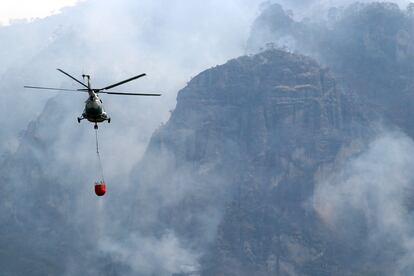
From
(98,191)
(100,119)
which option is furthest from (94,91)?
(98,191)

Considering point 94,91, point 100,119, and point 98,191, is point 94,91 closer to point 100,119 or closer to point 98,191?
point 100,119

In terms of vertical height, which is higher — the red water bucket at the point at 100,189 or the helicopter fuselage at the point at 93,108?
the helicopter fuselage at the point at 93,108

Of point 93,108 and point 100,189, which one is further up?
point 93,108

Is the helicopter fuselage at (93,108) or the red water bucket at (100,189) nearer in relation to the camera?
the helicopter fuselage at (93,108)

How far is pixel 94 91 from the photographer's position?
14600cm

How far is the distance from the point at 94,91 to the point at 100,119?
847 centimetres

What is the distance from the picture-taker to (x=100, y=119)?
6038 inches

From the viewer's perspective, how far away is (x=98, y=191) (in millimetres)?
162875

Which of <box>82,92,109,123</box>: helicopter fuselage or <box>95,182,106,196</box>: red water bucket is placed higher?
<box>82,92,109,123</box>: helicopter fuselage

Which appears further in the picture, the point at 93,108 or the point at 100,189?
the point at 100,189

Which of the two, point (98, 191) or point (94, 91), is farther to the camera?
point (98, 191)

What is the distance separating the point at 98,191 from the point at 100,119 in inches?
610

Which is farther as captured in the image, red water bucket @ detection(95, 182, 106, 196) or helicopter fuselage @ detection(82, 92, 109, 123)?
red water bucket @ detection(95, 182, 106, 196)
